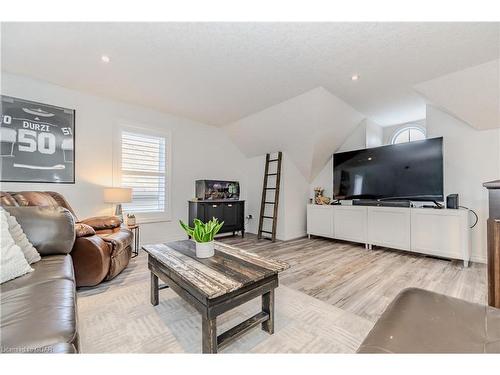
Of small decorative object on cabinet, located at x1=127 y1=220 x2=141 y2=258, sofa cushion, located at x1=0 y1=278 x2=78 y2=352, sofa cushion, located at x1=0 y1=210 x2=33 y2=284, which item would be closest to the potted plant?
sofa cushion, located at x1=0 y1=278 x2=78 y2=352

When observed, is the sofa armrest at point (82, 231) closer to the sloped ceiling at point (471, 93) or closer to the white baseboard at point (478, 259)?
the sloped ceiling at point (471, 93)

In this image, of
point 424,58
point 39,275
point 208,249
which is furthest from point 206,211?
point 424,58

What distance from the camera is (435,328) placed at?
2.27 ft

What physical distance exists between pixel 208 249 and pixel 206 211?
8.00 ft

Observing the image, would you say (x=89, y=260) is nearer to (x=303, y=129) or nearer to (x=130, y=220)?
(x=130, y=220)

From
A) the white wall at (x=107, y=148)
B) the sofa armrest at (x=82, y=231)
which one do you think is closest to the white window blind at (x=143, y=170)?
the white wall at (x=107, y=148)

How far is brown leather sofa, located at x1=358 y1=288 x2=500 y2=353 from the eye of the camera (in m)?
0.62

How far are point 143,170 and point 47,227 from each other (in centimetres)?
201

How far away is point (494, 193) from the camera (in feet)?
3.09

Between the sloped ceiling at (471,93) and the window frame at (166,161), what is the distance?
3.91 m

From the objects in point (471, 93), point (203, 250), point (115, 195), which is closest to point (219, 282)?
point (203, 250)

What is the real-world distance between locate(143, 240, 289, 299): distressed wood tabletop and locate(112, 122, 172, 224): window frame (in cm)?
205

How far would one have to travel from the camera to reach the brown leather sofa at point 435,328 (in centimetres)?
62
